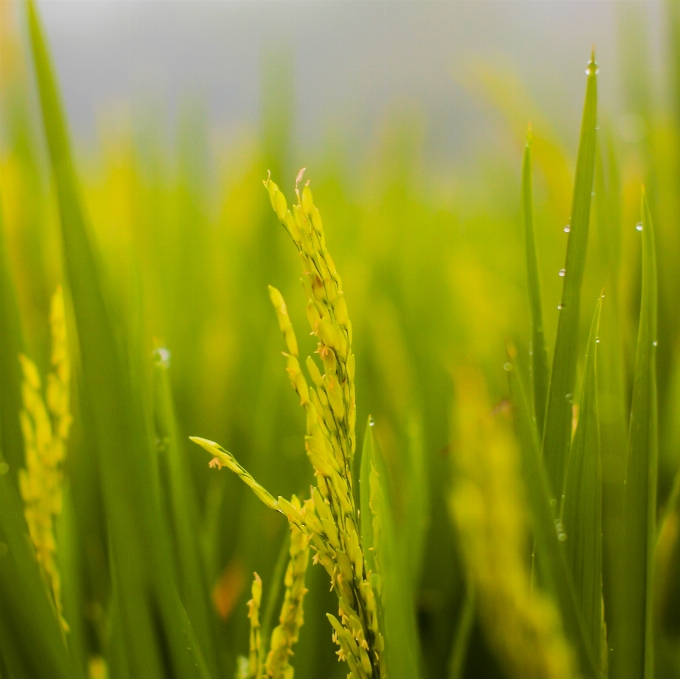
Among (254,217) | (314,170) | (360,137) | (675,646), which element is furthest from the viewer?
(360,137)

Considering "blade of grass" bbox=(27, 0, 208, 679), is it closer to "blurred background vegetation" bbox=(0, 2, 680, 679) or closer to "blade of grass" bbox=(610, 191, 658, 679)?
"blurred background vegetation" bbox=(0, 2, 680, 679)

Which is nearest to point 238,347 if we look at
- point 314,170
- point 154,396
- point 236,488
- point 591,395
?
point 236,488

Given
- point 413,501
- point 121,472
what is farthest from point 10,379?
point 413,501

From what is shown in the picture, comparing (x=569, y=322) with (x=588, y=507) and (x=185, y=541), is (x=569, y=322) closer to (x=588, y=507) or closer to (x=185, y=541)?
(x=588, y=507)

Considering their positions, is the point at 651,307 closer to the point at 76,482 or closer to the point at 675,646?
the point at 675,646

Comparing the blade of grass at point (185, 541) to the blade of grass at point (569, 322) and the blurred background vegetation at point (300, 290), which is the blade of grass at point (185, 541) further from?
the blade of grass at point (569, 322)

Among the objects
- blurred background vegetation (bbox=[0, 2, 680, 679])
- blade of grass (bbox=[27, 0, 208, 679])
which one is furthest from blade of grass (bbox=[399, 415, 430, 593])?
blade of grass (bbox=[27, 0, 208, 679])

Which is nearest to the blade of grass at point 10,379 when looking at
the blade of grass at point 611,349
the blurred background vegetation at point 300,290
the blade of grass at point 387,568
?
the blurred background vegetation at point 300,290
